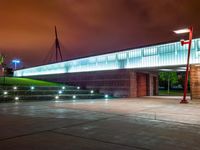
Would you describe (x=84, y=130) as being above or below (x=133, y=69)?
below

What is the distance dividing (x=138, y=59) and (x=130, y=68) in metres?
1.04

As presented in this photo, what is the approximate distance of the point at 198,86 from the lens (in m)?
16.2

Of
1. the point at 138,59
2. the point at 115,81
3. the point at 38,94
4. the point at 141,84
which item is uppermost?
the point at 138,59

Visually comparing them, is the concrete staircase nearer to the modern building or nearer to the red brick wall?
the red brick wall

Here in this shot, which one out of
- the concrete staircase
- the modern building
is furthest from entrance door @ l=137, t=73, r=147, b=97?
the concrete staircase

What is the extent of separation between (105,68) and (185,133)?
15.1 metres

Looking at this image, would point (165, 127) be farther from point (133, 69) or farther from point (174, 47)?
point (133, 69)

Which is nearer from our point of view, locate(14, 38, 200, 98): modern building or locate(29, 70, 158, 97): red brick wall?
locate(14, 38, 200, 98): modern building

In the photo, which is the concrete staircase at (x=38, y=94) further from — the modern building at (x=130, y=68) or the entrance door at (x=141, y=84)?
the entrance door at (x=141, y=84)

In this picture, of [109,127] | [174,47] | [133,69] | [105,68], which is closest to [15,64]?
[105,68]

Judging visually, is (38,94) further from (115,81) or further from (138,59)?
(138,59)

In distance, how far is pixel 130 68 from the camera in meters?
18.6

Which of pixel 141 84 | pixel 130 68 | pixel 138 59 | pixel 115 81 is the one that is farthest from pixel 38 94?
pixel 141 84

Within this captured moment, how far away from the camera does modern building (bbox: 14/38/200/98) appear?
15.9 m
